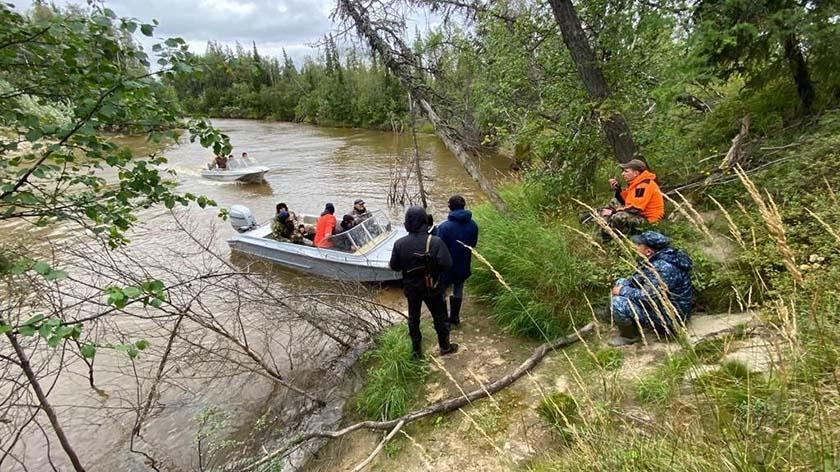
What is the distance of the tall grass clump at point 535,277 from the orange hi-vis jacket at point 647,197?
31.3 inches

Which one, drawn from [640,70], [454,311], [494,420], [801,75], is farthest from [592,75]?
[494,420]

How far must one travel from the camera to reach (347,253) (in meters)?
8.32

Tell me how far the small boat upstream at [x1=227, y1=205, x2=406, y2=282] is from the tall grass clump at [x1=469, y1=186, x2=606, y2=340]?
8.96ft

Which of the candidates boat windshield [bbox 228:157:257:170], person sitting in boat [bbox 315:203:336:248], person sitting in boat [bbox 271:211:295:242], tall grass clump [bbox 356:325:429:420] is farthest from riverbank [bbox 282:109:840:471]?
boat windshield [bbox 228:157:257:170]

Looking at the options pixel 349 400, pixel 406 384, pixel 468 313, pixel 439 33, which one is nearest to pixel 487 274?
pixel 468 313

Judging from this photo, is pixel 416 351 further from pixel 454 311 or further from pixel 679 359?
pixel 679 359

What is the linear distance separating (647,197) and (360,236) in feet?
18.4

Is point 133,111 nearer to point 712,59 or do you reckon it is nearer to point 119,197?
point 119,197

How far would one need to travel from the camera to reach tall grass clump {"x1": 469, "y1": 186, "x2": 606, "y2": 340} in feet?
15.1

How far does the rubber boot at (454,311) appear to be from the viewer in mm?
5168

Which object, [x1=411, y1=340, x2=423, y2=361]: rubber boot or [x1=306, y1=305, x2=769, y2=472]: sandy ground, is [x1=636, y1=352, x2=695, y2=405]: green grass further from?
[x1=411, y1=340, x2=423, y2=361]: rubber boot

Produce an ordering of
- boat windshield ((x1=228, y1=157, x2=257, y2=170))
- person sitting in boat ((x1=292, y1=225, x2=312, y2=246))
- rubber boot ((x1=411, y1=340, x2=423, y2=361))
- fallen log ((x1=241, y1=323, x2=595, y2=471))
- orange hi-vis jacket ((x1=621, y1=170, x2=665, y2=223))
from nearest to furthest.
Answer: fallen log ((x1=241, y1=323, x2=595, y2=471)) → rubber boot ((x1=411, y1=340, x2=423, y2=361)) → orange hi-vis jacket ((x1=621, y1=170, x2=665, y2=223)) → person sitting in boat ((x1=292, y1=225, x2=312, y2=246)) → boat windshield ((x1=228, y1=157, x2=257, y2=170))

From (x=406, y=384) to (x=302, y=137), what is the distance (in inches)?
1406

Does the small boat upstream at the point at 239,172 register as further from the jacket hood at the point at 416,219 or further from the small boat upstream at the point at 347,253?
the jacket hood at the point at 416,219
